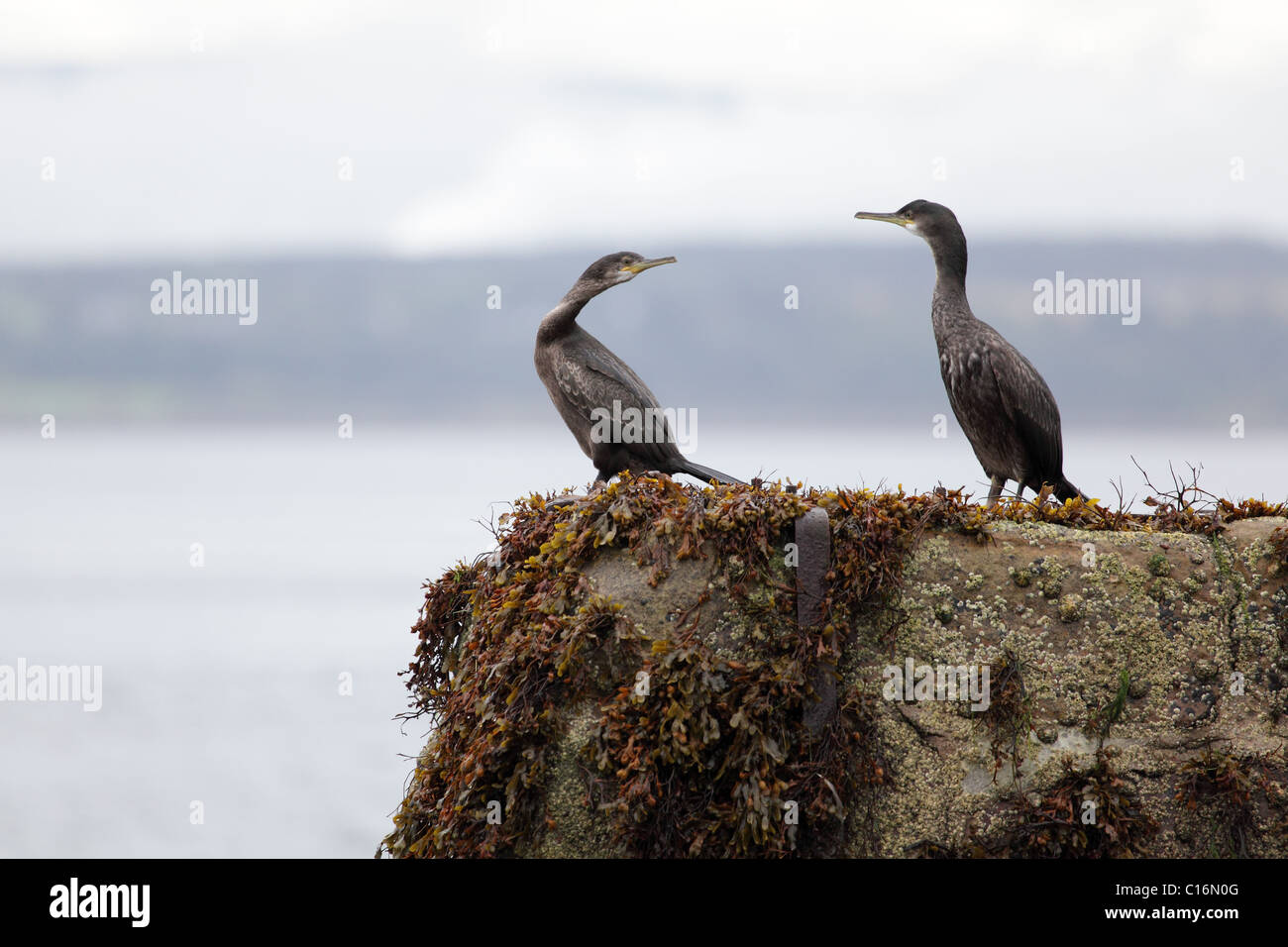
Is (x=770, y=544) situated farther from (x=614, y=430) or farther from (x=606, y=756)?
(x=614, y=430)

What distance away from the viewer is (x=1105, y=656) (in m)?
4.61

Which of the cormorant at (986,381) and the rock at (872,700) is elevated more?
the cormorant at (986,381)

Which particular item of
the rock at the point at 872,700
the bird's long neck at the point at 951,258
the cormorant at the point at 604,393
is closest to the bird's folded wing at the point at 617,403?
the cormorant at the point at 604,393

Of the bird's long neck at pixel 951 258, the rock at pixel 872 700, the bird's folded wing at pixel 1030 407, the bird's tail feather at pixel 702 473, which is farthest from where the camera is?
the bird's long neck at pixel 951 258

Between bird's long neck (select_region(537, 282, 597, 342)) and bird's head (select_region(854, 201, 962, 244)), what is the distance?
175 cm

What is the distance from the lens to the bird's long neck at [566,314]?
598 centimetres

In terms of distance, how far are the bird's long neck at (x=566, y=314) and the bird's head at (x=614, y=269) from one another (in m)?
0.05

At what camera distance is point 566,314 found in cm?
605

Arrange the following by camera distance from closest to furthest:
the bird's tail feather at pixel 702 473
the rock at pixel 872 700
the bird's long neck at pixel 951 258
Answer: the rock at pixel 872 700 → the bird's tail feather at pixel 702 473 → the bird's long neck at pixel 951 258

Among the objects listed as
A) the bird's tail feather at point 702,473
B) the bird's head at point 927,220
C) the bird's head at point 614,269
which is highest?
the bird's head at point 927,220

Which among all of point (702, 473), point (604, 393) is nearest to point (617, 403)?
point (604, 393)

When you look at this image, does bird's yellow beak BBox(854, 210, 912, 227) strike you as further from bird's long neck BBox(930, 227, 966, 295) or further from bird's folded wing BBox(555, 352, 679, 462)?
bird's folded wing BBox(555, 352, 679, 462)

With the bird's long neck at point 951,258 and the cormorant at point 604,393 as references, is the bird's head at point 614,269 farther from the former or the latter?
the bird's long neck at point 951,258

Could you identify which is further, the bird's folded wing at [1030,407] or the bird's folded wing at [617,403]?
the bird's folded wing at [1030,407]
